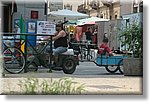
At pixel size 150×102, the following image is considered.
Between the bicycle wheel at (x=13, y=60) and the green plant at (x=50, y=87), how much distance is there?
96 cm

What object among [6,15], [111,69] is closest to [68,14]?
[111,69]

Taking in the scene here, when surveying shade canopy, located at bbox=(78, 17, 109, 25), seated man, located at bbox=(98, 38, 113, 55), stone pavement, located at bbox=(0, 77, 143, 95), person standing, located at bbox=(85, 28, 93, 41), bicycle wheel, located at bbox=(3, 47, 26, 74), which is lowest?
stone pavement, located at bbox=(0, 77, 143, 95)

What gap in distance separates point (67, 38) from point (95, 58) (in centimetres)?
160

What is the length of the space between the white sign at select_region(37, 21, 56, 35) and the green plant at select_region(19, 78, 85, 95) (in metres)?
1.71

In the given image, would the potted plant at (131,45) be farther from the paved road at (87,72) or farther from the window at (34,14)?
the window at (34,14)

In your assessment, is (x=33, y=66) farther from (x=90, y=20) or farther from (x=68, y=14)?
(x=90, y=20)

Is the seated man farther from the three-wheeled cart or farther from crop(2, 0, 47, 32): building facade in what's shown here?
crop(2, 0, 47, 32): building facade

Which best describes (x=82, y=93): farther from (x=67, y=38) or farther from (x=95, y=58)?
(x=95, y=58)

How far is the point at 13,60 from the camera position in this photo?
347 inches

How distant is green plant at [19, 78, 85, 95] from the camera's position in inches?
259

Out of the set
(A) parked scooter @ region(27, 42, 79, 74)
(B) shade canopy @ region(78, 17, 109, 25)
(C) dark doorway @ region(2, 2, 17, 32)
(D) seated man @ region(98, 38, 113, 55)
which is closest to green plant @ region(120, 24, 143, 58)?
(D) seated man @ region(98, 38, 113, 55)

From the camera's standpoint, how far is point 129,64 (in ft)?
30.6

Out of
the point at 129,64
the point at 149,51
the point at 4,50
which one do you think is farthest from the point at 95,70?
the point at 149,51

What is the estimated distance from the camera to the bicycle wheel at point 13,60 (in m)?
7.94
